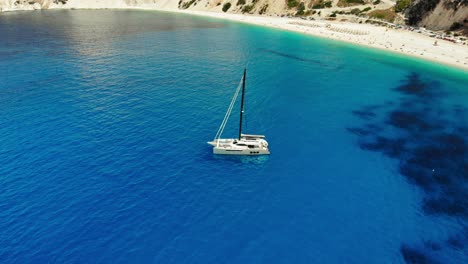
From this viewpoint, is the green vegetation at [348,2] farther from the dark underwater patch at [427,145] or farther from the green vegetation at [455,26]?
the dark underwater patch at [427,145]

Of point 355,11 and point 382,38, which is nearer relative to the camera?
point 382,38

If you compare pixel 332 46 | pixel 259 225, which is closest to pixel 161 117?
pixel 259 225

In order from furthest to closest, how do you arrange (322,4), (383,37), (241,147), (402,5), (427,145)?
(322,4)
(402,5)
(383,37)
(427,145)
(241,147)

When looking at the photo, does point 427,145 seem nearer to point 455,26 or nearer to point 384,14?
point 455,26

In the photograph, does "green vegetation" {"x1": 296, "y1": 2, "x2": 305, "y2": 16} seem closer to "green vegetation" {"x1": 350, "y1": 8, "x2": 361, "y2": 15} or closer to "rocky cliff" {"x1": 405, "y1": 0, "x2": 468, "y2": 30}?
"green vegetation" {"x1": 350, "y1": 8, "x2": 361, "y2": 15}

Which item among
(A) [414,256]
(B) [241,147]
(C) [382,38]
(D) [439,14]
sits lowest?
(A) [414,256]

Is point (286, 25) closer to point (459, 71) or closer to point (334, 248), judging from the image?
point (459, 71)

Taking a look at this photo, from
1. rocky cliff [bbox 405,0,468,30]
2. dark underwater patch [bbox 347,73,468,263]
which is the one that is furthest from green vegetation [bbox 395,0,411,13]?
dark underwater patch [bbox 347,73,468,263]

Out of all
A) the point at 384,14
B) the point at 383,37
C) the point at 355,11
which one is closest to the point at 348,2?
the point at 355,11
